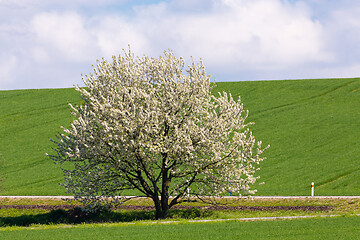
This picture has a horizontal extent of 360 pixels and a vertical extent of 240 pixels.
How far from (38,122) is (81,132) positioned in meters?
45.4

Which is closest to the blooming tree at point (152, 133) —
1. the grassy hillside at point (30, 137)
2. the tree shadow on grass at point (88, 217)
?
the tree shadow on grass at point (88, 217)

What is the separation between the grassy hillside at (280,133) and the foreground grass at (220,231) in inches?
613

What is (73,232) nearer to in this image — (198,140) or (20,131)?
(198,140)

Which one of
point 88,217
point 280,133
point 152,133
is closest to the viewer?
point 152,133

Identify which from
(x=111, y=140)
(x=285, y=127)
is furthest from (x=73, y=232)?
(x=285, y=127)

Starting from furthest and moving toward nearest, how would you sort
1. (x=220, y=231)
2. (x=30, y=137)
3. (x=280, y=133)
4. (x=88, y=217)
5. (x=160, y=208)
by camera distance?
(x=30, y=137) → (x=280, y=133) → (x=88, y=217) → (x=160, y=208) → (x=220, y=231)

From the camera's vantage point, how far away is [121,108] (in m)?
26.9

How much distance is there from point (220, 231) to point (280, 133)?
134 ft

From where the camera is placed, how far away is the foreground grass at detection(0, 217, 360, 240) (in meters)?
19.2

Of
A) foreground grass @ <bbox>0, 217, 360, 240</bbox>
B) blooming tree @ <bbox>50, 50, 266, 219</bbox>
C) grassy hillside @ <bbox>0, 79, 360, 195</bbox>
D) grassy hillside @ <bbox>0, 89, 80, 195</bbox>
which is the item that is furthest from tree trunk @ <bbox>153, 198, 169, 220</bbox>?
grassy hillside @ <bbox>0, 89, 80, 195</bbox>

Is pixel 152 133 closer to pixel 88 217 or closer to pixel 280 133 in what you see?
pixel 88 217

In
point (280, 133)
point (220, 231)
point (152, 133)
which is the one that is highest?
point (280, 133)

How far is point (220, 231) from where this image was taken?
2067 centimetres

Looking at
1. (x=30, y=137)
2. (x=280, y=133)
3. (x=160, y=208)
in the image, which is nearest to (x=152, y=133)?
(x=160, y=208)
